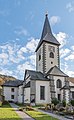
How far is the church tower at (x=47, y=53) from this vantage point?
47.1 metres

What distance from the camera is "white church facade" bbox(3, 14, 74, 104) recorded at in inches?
1602

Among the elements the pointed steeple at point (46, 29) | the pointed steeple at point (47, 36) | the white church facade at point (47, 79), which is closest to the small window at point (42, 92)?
the white church facade at point (47, 79)

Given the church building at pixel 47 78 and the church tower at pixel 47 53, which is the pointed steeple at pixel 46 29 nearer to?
the church tower at pixel 47 53

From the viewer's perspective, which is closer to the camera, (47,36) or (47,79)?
(47,79)

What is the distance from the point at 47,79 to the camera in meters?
42.2

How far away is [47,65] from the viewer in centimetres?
4700

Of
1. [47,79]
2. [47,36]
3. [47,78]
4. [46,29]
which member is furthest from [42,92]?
[46,29]

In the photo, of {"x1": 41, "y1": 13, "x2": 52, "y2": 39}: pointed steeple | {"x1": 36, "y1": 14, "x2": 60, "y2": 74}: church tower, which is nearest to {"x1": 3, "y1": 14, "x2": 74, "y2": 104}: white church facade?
{"x1": 36, "y1": 14, "x2": 60, "y2": 74}: church tower

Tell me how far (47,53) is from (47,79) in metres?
7.91

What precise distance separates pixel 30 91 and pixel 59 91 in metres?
6.49

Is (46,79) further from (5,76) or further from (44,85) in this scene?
(5,76)

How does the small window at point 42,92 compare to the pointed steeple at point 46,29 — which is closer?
the small window at point 42,92

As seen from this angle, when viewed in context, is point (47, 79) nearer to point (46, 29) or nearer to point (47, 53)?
point (47, 53)

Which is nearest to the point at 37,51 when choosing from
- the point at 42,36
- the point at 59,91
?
the point at 42,36
